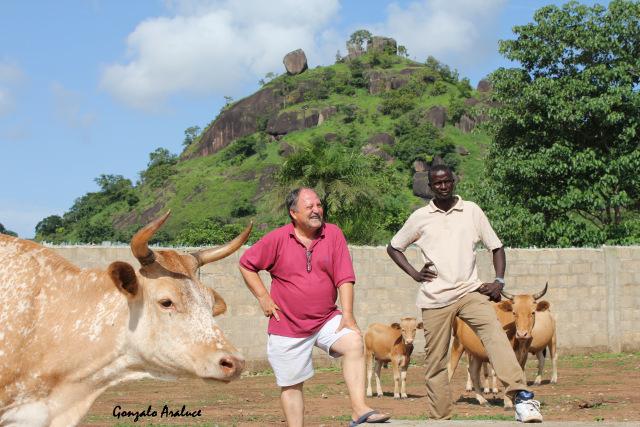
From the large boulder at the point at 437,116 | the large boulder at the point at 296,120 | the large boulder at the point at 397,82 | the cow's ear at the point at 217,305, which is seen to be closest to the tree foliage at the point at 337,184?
the cow's ear at the point at 217,305

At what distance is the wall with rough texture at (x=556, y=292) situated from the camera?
15.7 m

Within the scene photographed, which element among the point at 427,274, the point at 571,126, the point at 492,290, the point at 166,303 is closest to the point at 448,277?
the point at 427,274

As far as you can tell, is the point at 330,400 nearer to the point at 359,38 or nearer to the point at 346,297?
the point at 346,297

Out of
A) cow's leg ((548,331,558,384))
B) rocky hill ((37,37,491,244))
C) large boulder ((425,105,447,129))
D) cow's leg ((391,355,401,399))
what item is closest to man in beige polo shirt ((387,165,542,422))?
cow's leg ((391,355,401,399))

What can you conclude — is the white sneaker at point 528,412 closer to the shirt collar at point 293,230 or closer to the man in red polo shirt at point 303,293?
the man in red polo shirt at point 303,293

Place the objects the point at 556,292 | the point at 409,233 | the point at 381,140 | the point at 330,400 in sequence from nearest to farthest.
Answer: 1. the point at 409,233
2. the point at 330,400
3. the point at 556,292
4. the point at 381,140

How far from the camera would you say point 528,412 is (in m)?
6.74

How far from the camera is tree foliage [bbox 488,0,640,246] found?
22.2m

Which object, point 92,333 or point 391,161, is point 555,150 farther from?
point 391,161

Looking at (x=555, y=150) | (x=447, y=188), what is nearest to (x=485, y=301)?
(x=447, y=188)

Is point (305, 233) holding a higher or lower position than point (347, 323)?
higher

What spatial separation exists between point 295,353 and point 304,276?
20.5 inches

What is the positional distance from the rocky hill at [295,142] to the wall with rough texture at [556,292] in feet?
151

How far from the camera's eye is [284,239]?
6.36 m
